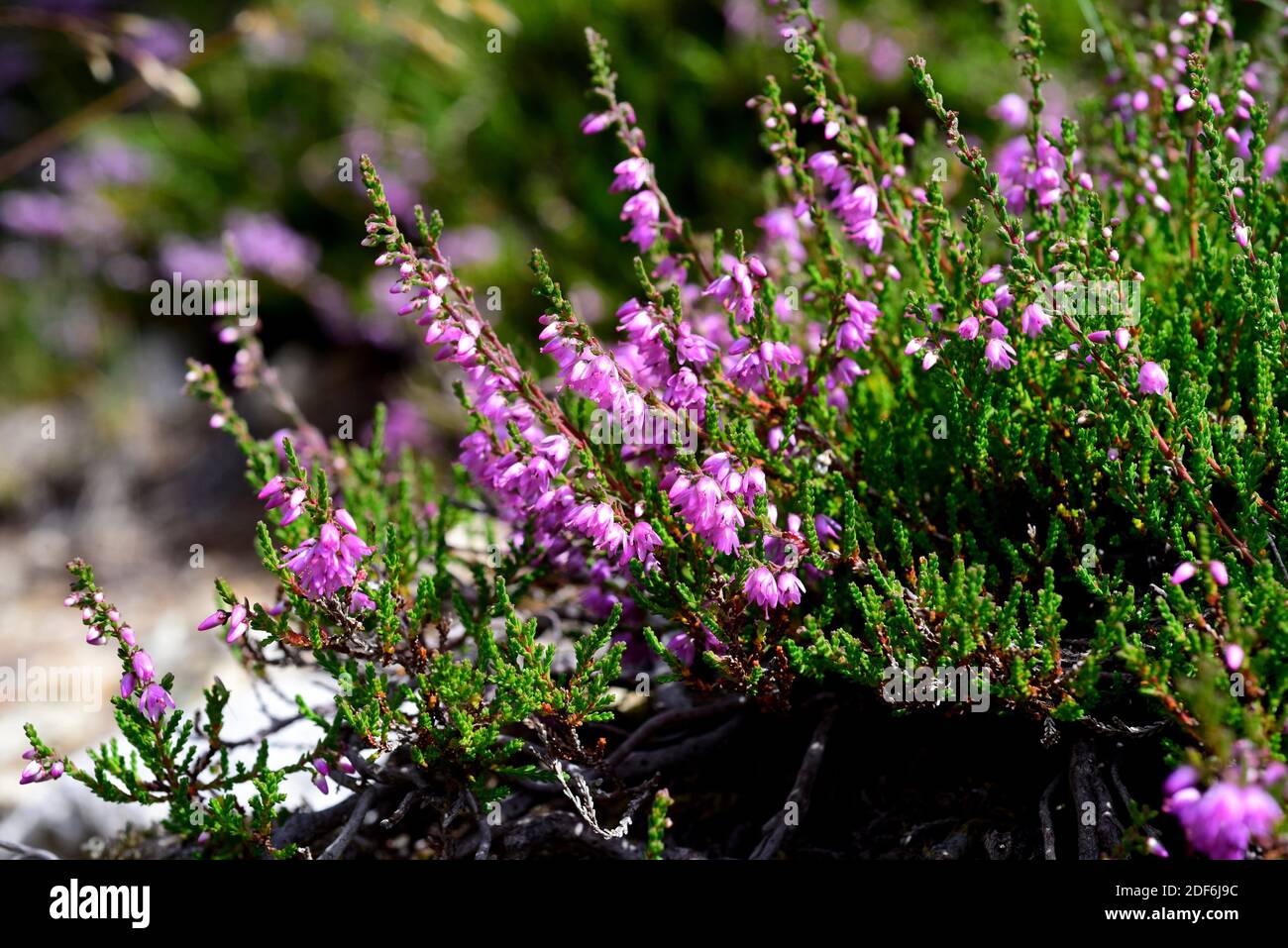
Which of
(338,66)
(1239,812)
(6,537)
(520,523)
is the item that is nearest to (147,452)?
(6,537)

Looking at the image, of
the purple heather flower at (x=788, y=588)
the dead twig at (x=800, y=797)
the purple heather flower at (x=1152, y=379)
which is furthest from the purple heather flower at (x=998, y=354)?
the dead twig at (x=800, y=797)

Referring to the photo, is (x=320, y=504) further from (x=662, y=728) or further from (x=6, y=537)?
(x=6, y=537)

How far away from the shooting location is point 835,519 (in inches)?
101

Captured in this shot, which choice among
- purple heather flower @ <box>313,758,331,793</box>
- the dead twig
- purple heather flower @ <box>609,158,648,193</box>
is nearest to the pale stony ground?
purple heather flower @ <box>313,758,331,793</box>

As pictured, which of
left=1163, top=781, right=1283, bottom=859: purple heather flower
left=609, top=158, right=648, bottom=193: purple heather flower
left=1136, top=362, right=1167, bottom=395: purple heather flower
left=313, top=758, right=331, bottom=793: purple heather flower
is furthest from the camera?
left=609, top=158, right=648, bottom=193: purple heather flower

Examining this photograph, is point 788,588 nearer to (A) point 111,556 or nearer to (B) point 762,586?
(B) point 762,586

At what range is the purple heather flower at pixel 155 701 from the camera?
2.25 meters

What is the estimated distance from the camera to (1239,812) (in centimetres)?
152

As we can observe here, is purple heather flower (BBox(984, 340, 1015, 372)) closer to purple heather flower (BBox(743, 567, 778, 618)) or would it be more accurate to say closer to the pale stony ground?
purple heather flower (BBox(743, 567, 778, 618))

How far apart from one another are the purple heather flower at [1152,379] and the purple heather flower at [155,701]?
1.93 meters

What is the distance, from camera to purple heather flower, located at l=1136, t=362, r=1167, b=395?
2057 mm

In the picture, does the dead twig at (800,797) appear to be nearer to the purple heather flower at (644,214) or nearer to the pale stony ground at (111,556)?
the purple heather flower at (644,214)
